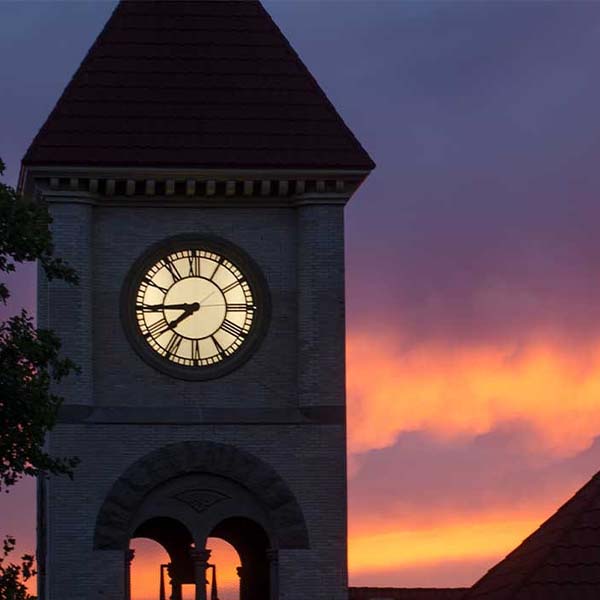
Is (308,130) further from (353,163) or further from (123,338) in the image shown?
(123,338)

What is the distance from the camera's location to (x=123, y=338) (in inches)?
2058

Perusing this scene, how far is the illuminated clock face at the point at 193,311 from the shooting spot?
171 ft

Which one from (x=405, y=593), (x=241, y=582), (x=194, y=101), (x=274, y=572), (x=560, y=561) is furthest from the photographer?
(x=405, y=593)

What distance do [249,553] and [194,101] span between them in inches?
342

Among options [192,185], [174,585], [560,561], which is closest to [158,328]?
[192,185]

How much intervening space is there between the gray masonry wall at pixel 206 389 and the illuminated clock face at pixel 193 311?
38 cm

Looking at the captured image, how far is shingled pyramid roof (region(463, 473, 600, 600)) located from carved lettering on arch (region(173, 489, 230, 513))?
5.01 metres

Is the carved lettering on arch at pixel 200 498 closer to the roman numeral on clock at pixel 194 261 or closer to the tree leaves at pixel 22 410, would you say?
the roman numeral on clock at pixel 194 261

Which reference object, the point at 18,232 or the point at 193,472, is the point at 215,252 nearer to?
the point at 193,472

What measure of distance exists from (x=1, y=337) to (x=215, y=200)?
10.1 metres

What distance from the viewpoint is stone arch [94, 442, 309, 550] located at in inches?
2029

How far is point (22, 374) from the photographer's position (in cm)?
4309

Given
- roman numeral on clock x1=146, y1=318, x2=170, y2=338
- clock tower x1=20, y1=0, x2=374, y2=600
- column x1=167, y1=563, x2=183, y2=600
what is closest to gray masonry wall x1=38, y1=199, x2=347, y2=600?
clock tower x1=20, y1=0, x2=374, y2=600

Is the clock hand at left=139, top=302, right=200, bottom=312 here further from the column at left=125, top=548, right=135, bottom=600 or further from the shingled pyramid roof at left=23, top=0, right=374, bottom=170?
the column at left=125, top=548, right=135, bottom=600
